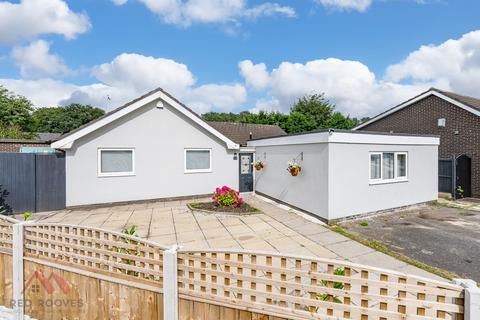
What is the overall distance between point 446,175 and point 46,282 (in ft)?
51.9

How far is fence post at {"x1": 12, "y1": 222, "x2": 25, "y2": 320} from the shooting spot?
3.47 meters

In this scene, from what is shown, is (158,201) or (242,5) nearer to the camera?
(242,5)

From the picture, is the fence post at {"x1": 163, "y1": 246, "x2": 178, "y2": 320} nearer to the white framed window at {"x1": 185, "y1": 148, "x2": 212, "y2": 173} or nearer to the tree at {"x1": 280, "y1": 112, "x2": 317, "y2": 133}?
the white framed window at {"x1": 185, "y1": 148, "x2": 212, "y2": 173}

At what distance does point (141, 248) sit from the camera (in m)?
2.77

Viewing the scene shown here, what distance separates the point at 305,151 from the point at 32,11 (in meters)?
11.7

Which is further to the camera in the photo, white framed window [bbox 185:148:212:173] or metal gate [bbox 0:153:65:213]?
white framed window [bbox 185:148:212:173]

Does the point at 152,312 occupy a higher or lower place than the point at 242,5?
lower

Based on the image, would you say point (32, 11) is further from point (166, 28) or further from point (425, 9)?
point (425, 9)

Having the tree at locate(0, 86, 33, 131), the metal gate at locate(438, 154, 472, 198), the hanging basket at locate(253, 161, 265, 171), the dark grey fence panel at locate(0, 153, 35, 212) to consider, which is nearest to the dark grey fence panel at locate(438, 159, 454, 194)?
the metal gate at locate(438, 154, 472, 198)

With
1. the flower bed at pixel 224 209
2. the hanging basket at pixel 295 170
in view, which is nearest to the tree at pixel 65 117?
the flower bed at pixel 224 209

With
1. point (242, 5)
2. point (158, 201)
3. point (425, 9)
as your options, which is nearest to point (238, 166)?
point (158, 201)

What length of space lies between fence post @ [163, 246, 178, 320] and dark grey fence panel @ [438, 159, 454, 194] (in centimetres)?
1423

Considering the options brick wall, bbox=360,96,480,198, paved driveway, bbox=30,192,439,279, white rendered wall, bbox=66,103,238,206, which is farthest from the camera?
brick wall, bbox=360,96,480,198

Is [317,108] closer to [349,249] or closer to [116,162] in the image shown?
[116,162]
